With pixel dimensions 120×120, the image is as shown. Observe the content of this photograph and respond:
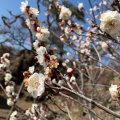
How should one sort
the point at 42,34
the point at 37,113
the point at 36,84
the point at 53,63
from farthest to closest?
the point at 37,113 → the point at 42,34 → the point at 53,63 → the point at 36,84

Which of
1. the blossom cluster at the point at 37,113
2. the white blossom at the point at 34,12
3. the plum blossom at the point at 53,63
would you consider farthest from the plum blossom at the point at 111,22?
the blossom cluster at the point at 37,113

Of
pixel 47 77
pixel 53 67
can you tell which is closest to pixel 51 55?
pixel 53 67

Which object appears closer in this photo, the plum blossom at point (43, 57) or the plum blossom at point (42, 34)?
the plum blossom at point (43, 57)

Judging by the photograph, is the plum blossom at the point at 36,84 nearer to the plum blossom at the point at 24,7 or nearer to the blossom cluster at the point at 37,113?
the plum blossom at the point at 24,7

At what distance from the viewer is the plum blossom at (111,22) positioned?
152 cm

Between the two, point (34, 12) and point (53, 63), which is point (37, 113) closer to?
point (34, 12)

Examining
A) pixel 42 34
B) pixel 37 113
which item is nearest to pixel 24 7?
pixel 42 34

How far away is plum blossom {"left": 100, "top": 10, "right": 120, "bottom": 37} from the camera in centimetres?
152

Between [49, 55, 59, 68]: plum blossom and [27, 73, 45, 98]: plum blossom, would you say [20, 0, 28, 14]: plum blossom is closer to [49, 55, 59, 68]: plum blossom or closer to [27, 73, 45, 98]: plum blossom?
[49, 55, 59, 68]: plum blossom

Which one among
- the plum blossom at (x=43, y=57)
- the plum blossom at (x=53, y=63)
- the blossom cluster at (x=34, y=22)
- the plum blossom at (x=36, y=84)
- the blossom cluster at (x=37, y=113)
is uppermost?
the blossom cluster at (x=34, y=22)

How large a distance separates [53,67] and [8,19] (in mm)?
4854

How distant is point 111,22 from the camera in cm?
153

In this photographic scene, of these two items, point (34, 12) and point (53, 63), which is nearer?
point (53, 63)

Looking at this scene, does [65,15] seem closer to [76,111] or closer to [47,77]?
[47,77]
